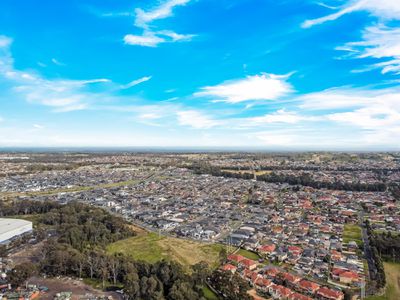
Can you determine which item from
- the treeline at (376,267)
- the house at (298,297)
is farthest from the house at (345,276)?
the house at (298,297)

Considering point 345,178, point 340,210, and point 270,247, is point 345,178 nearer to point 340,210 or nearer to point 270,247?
point 340,210

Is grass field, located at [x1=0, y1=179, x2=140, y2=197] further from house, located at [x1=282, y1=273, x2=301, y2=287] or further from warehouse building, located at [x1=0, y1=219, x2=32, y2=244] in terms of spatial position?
house, located at [x1=282, y1=273, x2=301, y2=287]

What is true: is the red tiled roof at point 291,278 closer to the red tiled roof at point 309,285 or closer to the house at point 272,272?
the red tiled roof at point 309,285

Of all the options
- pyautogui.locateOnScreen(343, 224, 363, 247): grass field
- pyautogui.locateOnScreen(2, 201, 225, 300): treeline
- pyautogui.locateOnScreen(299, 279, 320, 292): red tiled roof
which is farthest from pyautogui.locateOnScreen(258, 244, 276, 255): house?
pyautogui.locateOnScreen(343, 224, 363, 247): grass field

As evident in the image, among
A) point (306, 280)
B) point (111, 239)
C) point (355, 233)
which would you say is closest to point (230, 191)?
point (355, 233)

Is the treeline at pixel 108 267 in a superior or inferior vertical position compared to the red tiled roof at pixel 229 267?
superior

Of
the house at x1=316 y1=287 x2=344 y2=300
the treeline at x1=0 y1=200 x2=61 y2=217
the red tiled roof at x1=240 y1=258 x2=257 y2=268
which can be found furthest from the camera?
the treeline at x1=0 y1=200 x2=61 y2=217

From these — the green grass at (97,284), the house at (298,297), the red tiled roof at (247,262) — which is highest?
the red tiled roof at (247,262)
